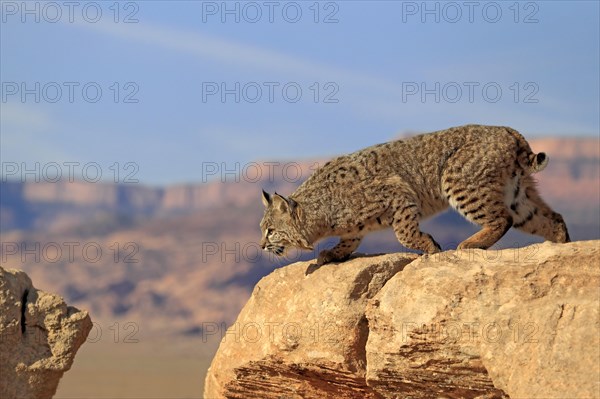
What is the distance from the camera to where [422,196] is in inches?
582

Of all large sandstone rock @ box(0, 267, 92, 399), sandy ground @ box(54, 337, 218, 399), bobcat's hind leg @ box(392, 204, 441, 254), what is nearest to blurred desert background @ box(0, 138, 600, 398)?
sandy ground @ box(54, 337, 218, 399)

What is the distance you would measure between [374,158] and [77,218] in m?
164

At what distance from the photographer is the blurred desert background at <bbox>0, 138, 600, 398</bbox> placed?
69688 mm

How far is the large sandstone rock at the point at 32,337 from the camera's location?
1455 centimetres

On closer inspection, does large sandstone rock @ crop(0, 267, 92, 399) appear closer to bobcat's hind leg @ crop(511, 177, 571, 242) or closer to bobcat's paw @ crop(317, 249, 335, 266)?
bobcat's paw @ crop(317, 249, 335, 266)

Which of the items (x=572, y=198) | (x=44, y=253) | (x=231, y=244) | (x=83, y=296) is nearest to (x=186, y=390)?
(x=83, y=296)

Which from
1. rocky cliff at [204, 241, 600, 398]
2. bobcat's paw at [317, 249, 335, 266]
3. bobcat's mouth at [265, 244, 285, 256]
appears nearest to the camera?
rocky cliff at [204, 241, 600, 398]

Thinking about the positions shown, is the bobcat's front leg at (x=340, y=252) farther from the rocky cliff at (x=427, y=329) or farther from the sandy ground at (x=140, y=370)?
the sandy ground at (x=140, y=370)

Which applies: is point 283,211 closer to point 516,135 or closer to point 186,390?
point 516,135

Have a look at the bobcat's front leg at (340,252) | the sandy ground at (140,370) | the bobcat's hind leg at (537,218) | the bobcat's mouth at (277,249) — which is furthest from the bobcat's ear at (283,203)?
the sandy ground at (140,370)

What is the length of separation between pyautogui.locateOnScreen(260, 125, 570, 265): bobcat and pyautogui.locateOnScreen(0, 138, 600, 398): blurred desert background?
39751 mm

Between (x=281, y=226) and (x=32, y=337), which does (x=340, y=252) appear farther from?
(x=32, y=337)

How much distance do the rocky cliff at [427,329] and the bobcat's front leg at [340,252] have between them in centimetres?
34

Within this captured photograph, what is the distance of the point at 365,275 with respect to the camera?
1359 cm
